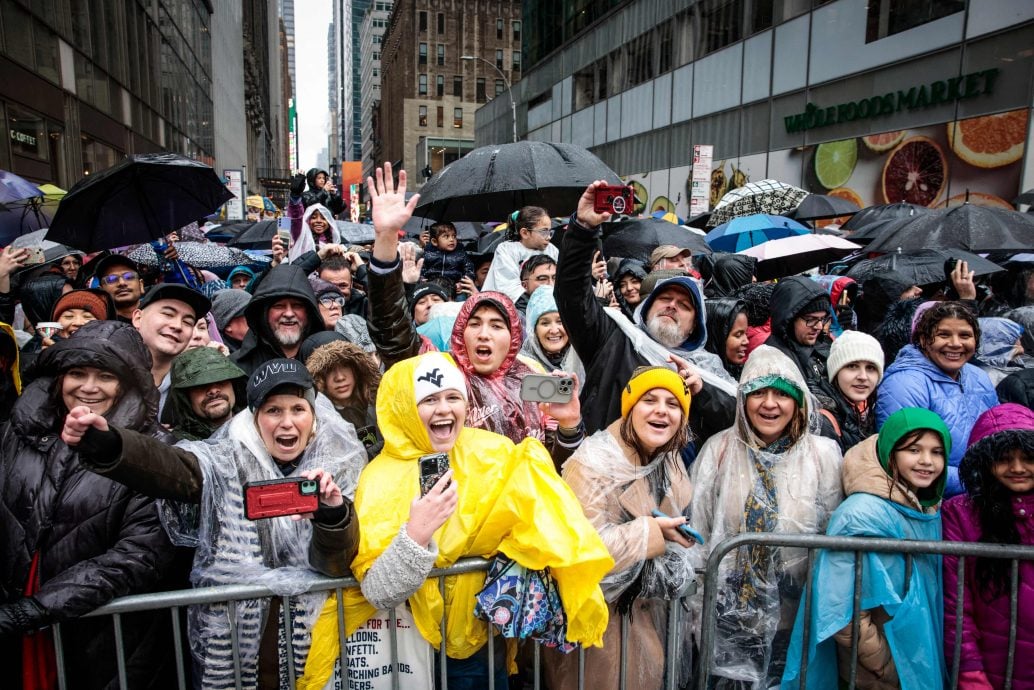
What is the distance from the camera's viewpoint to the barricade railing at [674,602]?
2246 mm

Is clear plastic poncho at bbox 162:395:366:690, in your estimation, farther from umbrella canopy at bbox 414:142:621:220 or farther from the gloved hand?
umbrella canopy at bbox 414:142:621:220

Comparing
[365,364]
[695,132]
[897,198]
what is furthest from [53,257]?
[695,132]

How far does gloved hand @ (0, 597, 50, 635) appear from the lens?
80.6 inches

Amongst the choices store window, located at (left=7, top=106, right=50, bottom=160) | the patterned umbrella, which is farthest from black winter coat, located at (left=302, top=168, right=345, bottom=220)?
store window, located at (left=7, top=106, right=50, bottom=160)

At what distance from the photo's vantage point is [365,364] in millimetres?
3443

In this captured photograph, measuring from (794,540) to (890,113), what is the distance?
1616cm

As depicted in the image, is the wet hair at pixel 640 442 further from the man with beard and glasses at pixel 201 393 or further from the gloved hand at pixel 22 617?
the gloved hand at pixel 22 617

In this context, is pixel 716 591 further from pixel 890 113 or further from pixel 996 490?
pixel 890 113

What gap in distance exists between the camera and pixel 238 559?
2.36m

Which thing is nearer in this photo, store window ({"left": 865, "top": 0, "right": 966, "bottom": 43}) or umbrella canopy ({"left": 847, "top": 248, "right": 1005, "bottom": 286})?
umbrella canopy ({"left": 847, "top": 248, "right": 1005, "bottom": 286})

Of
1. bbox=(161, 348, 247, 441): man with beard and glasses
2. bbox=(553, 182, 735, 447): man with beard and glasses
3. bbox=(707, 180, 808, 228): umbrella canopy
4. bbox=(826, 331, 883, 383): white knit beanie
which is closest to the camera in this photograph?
bbox=(161, 348, 247, 441): man with beard and glasses

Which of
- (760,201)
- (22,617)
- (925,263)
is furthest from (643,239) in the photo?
(22,617)

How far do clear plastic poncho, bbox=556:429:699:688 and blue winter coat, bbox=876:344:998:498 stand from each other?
65.3 inches

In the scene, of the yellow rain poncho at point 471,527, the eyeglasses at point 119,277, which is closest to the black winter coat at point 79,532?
the yellow rain poncho at point 471,527
